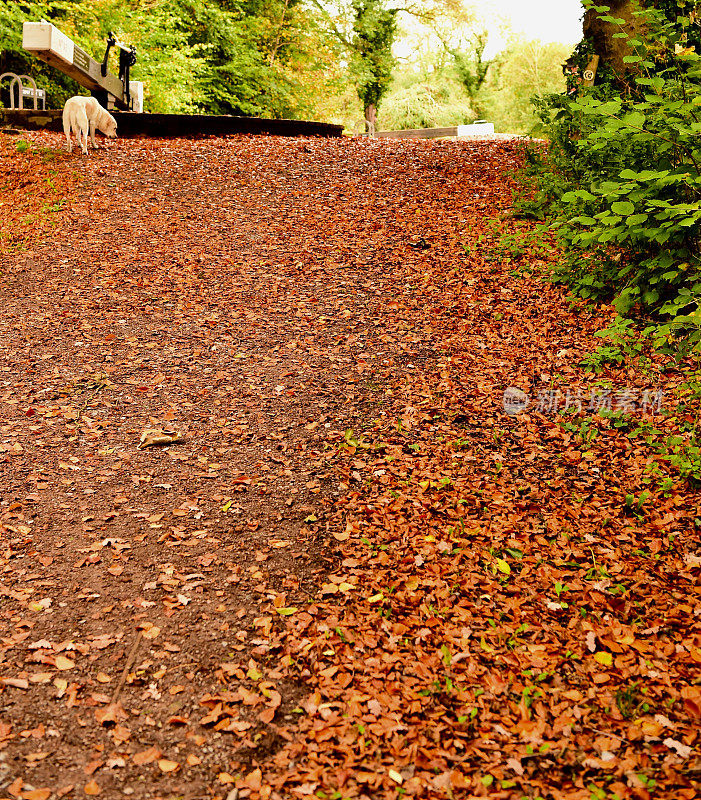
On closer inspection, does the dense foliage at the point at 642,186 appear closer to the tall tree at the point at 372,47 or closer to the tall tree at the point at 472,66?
the tall tree at the point at 372,47

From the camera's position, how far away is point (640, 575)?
3.37 m

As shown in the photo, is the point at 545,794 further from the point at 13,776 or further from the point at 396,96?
the point at 396,96

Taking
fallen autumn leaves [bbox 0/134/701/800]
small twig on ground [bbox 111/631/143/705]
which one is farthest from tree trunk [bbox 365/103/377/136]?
small twig on ground [bbox 111/631/143/705]

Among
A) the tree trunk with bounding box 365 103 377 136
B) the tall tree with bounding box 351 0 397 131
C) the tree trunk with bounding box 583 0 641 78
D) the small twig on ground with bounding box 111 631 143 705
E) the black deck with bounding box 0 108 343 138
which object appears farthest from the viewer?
the tree trunk with bounding box 365 103 377 136

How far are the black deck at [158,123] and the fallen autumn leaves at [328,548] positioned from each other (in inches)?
271

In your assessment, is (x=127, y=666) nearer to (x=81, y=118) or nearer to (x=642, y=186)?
(x=642, y=186)

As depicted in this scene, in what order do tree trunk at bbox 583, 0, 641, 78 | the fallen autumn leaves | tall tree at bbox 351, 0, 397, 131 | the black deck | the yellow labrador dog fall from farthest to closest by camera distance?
tall tree at bbox 351, 0, 397, 131 < the black deck < the yellow labrador dog < tree trunk at bbox 583, 0, 641, 78 < the fallen autumn leaves

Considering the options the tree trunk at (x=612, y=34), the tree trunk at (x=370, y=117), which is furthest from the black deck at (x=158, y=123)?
the tree trunk at (x=370, y=117)

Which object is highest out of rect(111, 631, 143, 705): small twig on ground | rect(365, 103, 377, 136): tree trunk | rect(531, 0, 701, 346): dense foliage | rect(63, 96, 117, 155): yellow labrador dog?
rect(365, 103, 377, 136): tree trunk

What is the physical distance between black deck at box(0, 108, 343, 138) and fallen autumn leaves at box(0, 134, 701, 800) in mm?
6895

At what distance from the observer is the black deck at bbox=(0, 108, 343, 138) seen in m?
12.9

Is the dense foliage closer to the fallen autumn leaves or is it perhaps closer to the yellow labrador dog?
the fallen autumn leaves

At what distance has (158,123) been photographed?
42.8ft

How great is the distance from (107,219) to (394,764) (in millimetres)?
7710
